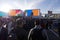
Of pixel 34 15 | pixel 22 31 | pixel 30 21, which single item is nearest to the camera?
pixel 22 31

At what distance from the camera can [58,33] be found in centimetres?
1328

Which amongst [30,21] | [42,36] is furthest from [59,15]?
[42,36]

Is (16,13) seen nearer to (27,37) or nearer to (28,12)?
(28,12)

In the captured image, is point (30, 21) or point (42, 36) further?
point (30, 21)

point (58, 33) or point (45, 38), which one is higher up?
point (45, 38)

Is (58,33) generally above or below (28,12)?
below

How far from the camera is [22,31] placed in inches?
189

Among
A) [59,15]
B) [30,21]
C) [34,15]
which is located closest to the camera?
[30,21]

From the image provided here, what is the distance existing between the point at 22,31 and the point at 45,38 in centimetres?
62

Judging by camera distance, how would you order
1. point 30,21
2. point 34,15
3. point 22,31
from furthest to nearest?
point 34,15
point 30,21
point 22,31

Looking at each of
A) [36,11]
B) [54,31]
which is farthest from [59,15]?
[36,11]

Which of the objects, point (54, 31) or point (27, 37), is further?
point (54, 31)

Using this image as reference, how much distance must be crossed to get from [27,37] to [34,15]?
603cm

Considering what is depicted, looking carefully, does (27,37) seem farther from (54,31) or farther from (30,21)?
(54,31)
